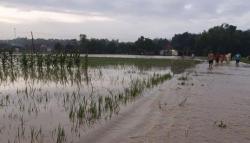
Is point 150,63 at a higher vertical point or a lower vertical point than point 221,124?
lower

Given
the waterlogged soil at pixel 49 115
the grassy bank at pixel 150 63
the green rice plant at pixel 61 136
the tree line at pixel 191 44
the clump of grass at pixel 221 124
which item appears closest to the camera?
the green rice plant at pixel 61 136

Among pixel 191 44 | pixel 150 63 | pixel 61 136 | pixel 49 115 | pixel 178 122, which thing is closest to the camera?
pixel 61 136

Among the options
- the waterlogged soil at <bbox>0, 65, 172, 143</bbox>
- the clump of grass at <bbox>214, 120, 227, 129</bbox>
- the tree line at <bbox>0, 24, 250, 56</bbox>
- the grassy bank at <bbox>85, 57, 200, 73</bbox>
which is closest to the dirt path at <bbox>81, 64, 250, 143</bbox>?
the clump of grass at <bbox>214, 120, 227, 129</bbox>

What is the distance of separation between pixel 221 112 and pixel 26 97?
5.83 meters

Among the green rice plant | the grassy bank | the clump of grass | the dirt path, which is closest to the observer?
the green rice plant

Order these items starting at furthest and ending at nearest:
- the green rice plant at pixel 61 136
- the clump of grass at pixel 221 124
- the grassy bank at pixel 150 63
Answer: the grassy bank at pixel 150 63, the clump of grass at pixel 221 124, the green rice plant at pixel 61 136

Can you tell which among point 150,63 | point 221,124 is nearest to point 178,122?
point 221,124

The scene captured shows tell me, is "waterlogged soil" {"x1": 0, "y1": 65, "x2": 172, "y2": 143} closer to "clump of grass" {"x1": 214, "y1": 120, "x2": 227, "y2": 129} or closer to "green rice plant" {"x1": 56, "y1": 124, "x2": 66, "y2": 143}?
"green rice plant" {"x1": 56, "y1": 124, "x2": 66, "y2": 143}

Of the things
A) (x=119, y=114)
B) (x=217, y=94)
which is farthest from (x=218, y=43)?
(x=119, y=114)

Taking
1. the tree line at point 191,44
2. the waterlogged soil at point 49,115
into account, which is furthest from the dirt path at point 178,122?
the tree line at point 191,44

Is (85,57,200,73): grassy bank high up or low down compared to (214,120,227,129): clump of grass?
down

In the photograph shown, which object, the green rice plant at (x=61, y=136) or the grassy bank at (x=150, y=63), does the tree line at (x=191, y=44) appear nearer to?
the grassy bank at (x=150, y=63)

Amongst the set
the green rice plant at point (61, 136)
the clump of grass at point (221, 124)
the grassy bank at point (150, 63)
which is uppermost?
the green rice plant at point (61, 136)

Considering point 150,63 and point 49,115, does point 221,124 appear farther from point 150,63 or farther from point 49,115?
point 150,63
